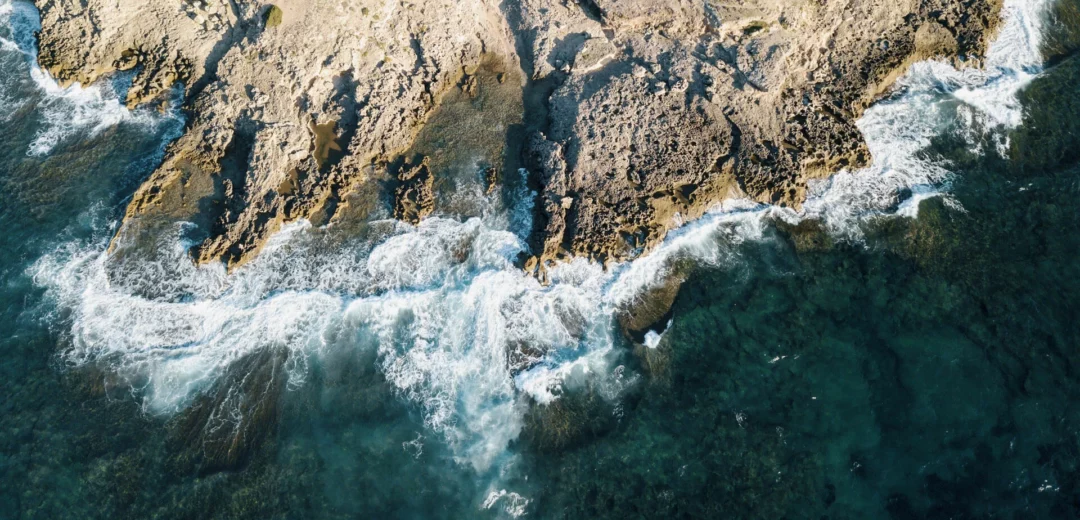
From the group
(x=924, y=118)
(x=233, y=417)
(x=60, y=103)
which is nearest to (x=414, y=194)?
(x=233, y=417)

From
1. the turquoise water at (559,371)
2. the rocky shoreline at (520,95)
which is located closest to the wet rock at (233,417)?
the turquoise water at (559,371)

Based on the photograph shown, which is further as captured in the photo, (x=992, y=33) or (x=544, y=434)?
(x=992, y=33)

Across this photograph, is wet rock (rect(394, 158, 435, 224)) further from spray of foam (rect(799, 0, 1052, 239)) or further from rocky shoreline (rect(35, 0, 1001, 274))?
spray of foam (rect(799, 0, 1052, 239))

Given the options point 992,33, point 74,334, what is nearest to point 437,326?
point 74,334

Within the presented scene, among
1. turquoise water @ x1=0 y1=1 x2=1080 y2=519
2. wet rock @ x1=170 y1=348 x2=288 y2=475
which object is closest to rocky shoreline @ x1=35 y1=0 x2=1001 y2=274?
turquoise water @ x1=0 y1=1 x2=1080 y2=519

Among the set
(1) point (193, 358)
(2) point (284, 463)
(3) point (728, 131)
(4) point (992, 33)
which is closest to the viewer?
(2) point (284, 463)

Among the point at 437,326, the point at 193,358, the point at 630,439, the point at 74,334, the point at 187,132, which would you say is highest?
the point at 187,132

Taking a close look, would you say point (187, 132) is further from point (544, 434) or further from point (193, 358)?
point (544, 434)
